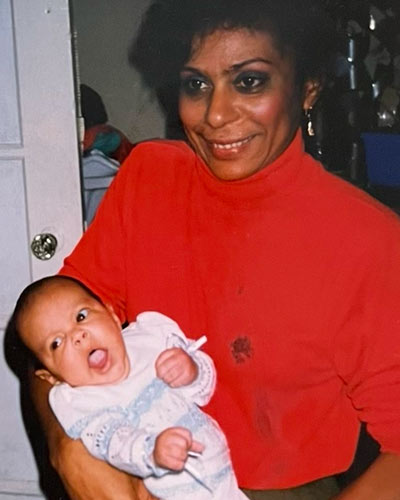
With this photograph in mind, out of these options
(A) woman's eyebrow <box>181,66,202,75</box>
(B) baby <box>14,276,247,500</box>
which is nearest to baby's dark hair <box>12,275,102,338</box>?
(B) baby <box>14,276,247,500</box>

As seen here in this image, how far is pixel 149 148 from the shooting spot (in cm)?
156

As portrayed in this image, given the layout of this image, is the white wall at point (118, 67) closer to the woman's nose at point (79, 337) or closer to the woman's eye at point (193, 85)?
the woman's eye at point (193, 85)

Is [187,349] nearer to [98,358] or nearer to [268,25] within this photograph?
[98,358]

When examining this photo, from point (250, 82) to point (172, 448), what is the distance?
21.7 inches

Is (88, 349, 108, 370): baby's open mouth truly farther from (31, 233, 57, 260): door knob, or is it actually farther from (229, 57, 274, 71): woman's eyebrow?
(31, 233, 57, 260): door knob

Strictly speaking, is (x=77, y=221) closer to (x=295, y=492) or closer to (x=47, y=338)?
(x=47, y=338)

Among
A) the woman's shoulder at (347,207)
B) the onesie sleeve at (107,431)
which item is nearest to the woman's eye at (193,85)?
the woman's shoulder at (347,207)

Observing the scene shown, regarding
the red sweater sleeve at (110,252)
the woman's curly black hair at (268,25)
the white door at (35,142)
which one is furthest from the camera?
the white door at (35,142)

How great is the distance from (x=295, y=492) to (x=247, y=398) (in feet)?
0.55

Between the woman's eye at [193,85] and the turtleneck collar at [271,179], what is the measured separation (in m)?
0.15

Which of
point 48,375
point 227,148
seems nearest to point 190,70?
point 227,148

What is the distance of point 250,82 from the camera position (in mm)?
1374

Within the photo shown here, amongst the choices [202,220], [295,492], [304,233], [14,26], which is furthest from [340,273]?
[14,26]

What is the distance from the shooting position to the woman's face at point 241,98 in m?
1.36
